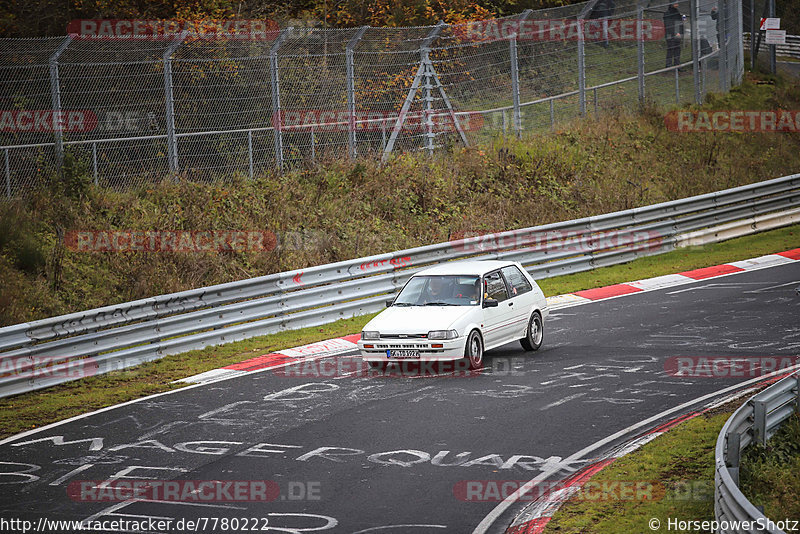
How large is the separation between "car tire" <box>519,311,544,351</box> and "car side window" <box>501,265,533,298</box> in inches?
17.2

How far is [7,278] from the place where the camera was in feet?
54.9

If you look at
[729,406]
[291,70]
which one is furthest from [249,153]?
[729,406]

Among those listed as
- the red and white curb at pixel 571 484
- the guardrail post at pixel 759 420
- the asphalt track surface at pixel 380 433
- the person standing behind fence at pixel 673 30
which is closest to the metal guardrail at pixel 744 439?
the guardrail post at pixel 759 420

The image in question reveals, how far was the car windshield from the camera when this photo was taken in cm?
1467

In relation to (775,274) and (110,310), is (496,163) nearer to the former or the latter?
(775,274)

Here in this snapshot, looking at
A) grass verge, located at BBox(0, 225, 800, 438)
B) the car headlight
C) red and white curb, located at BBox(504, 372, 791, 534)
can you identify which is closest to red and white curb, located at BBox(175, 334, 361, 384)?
grass verge, located at BBox(0, 225, 800, 438)

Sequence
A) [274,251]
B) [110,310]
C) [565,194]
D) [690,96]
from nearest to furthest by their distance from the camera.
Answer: [110,310] → [274,251] → [565,194] → [690,96]

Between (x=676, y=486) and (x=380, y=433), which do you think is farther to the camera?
(x=380, y=433)

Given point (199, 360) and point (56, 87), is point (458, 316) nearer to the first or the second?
point (199, 360)

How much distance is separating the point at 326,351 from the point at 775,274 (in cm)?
1018

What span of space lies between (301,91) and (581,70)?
10308 millimetres

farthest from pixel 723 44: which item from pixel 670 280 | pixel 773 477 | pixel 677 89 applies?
pixel 773 477

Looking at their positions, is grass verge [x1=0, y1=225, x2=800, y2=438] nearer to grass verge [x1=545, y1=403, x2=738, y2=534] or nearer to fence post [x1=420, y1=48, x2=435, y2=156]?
fence post [x1=420, y1=48, x2=435, y2=156]

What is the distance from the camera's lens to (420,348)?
45.0ft
